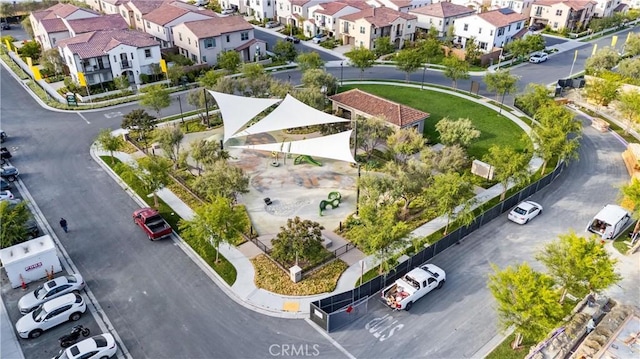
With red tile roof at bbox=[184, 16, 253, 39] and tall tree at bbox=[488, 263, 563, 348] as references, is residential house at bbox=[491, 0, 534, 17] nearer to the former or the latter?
red tile roof at bbox=[184, 16, 253, 39]

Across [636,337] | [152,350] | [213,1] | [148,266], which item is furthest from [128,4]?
[636,337]

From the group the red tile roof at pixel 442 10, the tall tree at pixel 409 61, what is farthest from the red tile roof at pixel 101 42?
the red tile roof at pixel 442 10

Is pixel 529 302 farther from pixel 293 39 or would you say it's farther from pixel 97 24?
pixel 97 24

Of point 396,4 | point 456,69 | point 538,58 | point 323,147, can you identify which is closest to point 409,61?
point 456,69

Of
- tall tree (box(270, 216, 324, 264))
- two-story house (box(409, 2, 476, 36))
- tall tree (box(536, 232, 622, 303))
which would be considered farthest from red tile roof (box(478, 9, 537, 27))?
tall tree (box(270, 216, 324, 264))
